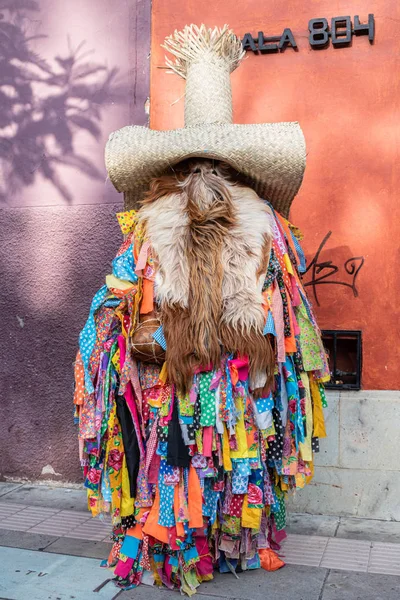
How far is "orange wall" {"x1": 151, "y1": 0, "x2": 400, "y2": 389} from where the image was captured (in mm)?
4352

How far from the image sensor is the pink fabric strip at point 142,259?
3.35 m

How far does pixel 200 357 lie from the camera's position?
Result: 320 cm

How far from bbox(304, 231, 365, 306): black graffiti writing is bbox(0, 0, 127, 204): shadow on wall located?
1.59 meters

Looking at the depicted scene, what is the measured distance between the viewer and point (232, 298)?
10.5 ft

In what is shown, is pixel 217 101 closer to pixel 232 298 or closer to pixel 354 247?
pixel 232 298

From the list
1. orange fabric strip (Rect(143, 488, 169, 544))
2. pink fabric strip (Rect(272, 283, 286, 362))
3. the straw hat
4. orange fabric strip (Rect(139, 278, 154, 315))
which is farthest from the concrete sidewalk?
the straw hat

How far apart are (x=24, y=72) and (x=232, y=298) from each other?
287cm

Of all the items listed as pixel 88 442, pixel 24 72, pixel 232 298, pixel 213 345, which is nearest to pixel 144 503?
pixel 88 442

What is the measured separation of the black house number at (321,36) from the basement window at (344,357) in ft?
5.85

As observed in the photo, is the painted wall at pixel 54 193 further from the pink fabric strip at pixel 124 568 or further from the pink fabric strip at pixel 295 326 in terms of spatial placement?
the pink fabric strip at pixel 295 326

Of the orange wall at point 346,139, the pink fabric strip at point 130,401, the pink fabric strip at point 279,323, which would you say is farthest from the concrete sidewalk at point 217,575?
the pink fabric strip at point 279,323

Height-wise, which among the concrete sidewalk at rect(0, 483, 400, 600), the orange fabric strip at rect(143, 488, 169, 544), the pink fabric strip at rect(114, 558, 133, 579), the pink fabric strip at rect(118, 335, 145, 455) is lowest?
the concrete sidewalk at rect(0, 483, 400, 600)

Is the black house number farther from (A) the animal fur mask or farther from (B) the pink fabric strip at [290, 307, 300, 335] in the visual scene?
(B) the pink fabric strip at [290, 307, 300, 335]

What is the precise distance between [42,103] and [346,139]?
7.08 ft
